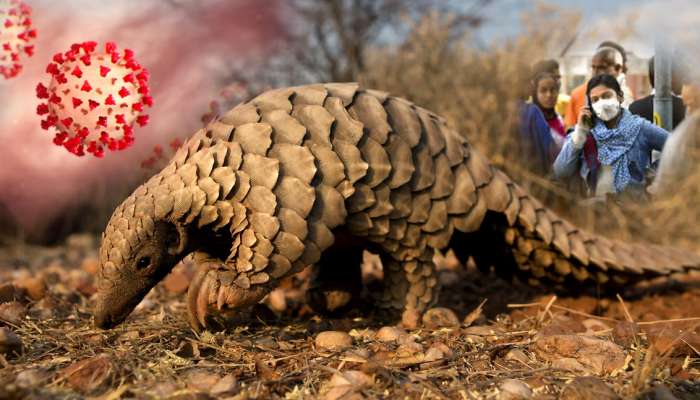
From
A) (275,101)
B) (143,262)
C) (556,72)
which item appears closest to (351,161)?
(275,101)

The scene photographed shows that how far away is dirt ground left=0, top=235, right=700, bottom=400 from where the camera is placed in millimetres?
1837

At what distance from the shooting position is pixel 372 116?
8.62 ft

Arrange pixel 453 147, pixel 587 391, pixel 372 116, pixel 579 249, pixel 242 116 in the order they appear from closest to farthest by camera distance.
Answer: pixel 587 391, pixel 242 116, pixel 372 116, pixel 453 147, pixel 579 249

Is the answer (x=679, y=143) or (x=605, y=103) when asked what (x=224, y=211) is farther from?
(x=679, y=143)

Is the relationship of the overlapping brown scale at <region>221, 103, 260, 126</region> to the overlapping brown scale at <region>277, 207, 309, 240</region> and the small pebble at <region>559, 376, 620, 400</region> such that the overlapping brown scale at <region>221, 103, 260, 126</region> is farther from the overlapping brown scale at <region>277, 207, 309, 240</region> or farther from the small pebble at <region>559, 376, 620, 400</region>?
the small pebble at <region>559, 376, 620, 400</region>

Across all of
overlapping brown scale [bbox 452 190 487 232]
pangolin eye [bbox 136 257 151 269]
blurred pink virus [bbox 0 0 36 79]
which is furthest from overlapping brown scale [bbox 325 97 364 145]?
blurred pink virus [bbox 0 0 36 79]

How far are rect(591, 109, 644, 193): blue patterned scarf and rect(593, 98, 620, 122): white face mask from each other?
3 cm

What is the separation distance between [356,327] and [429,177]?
0.76m

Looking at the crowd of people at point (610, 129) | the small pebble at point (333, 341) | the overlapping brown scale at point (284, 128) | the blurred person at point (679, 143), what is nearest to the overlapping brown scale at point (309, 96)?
the overlapping brown scale at point (284, 128)

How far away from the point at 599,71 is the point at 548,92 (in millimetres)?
255

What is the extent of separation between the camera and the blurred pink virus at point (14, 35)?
9.98 feet

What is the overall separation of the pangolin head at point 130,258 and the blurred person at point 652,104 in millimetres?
2116

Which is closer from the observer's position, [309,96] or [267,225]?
[267,225]

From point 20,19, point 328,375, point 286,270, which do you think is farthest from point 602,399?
point 20,19
